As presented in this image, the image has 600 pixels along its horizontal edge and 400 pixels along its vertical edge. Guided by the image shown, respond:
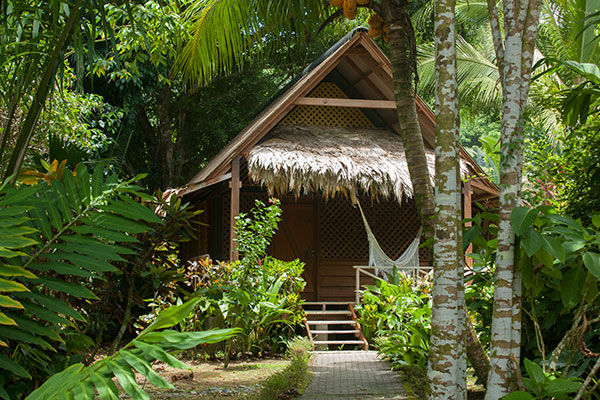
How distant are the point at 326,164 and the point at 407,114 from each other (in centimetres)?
429

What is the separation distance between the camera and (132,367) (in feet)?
4.52

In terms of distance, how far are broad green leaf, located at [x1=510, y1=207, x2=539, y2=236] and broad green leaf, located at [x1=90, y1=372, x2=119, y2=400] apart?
2.19m

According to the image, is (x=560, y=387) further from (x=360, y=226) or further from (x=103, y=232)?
(x=360, y=226)

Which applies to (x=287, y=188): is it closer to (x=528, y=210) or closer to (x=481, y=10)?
(x=528, y=210)

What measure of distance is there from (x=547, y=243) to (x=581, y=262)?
40 centimetres

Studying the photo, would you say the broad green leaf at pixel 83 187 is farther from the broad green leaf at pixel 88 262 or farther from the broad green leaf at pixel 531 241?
the broad green leaf at pixel 531 241

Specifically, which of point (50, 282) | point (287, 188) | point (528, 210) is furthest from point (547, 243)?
point (287, 188)

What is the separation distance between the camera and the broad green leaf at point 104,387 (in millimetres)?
1249

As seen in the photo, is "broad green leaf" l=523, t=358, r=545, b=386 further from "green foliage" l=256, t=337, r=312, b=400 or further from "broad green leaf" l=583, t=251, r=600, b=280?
"green foliage" l=256, t=337, r=312, b=400

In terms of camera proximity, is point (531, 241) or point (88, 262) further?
point (531, 241)

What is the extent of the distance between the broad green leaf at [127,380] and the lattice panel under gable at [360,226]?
10.1m

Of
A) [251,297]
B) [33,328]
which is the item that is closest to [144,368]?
[33,328]

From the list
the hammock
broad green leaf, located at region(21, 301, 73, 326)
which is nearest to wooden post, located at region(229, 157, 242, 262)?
the hammock

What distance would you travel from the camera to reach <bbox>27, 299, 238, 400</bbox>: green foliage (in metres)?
1.26
